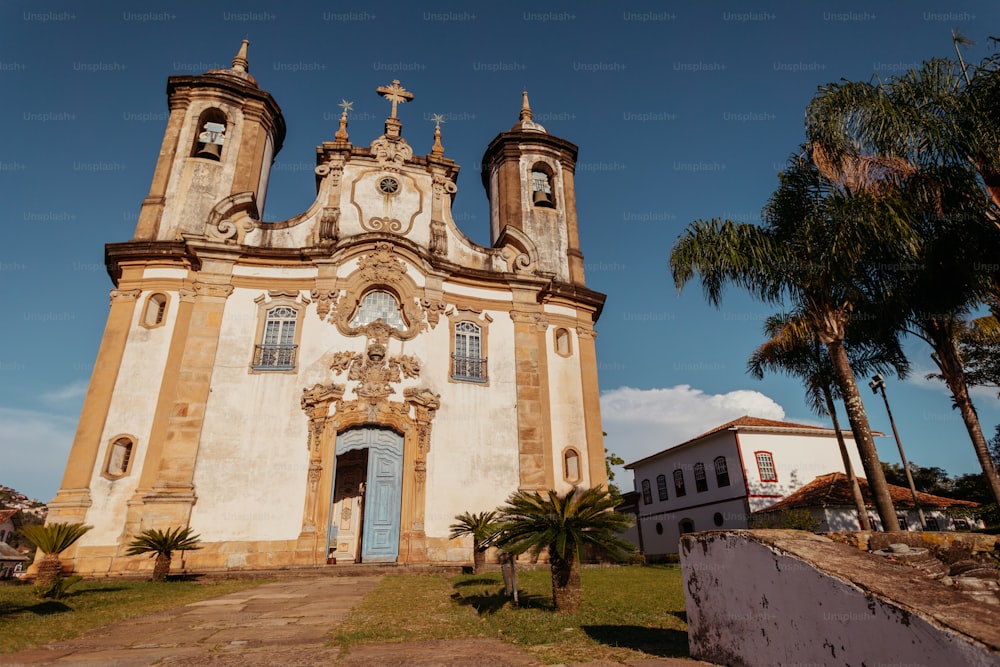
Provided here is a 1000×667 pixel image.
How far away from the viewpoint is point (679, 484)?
99.9ft

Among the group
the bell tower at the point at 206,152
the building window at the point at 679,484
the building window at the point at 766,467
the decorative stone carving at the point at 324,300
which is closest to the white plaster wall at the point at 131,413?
the bell tower at the point at 206,152

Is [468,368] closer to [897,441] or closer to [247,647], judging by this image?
[247,647]

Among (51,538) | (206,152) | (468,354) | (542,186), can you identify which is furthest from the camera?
(542,186)

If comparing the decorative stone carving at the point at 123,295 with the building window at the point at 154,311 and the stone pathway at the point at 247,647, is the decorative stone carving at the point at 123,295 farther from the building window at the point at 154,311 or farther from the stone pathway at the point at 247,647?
the stone pathway at the point at 247,647

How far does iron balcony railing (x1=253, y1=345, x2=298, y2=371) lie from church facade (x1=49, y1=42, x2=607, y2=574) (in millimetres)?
54

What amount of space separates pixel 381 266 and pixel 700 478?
20996mm

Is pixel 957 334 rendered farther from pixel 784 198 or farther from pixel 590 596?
pixel 590 596

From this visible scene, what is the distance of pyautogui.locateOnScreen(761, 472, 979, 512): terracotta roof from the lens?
22.3 metres

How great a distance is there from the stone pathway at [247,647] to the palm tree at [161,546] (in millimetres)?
4642

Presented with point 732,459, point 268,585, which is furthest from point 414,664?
point 732,459

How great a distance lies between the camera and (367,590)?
8.72 m

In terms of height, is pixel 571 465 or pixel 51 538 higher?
pixel 571 465

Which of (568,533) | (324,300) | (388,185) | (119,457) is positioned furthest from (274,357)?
(568,533)

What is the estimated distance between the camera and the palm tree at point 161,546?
35.4ft
